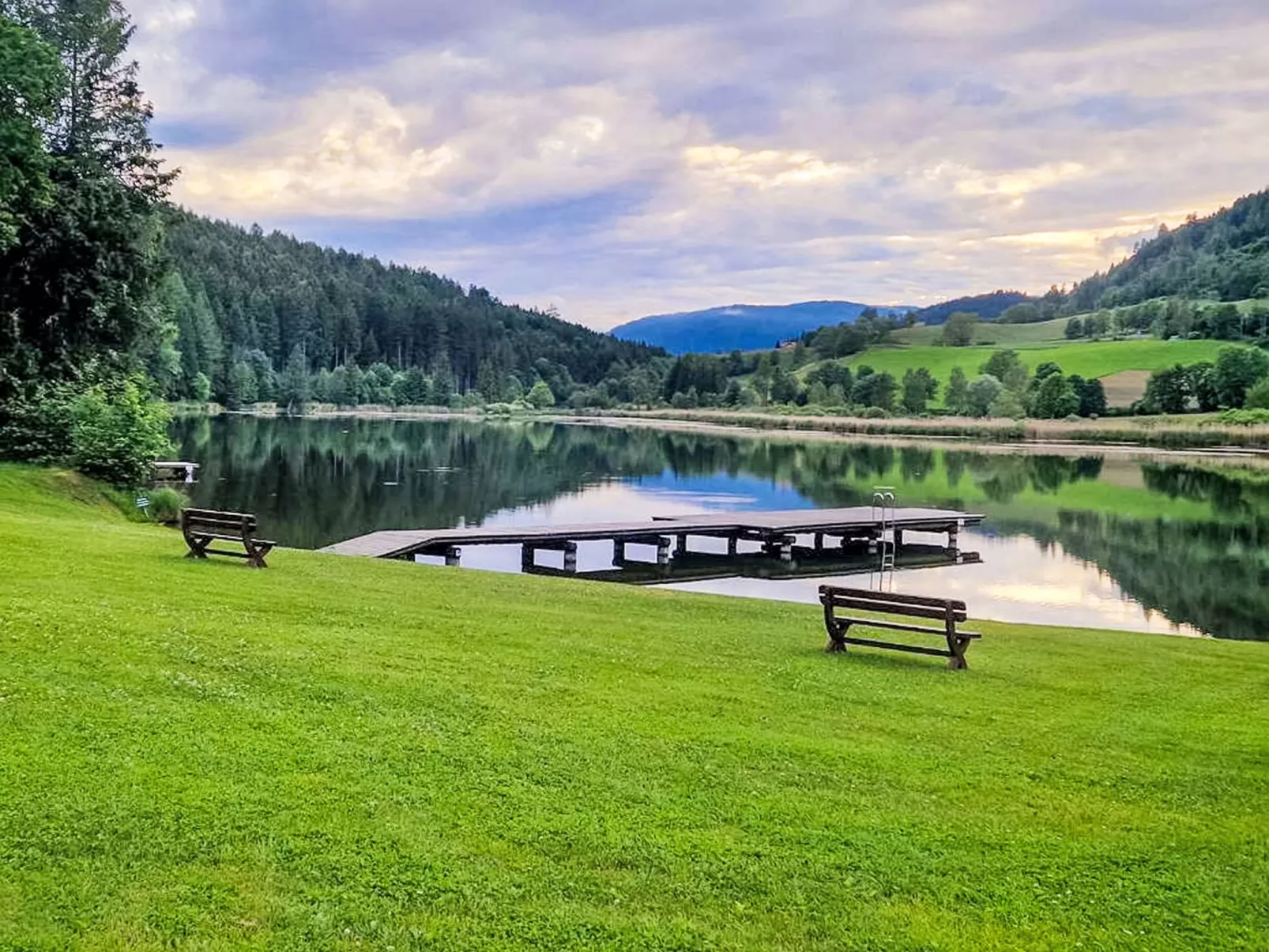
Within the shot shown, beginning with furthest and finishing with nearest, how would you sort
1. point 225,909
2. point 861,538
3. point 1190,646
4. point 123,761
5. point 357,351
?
point 357,351 < point 861,538 < point 1190,646 < point 123,761 < point 225,909

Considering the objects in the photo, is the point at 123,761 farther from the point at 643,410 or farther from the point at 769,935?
the point at 643,410

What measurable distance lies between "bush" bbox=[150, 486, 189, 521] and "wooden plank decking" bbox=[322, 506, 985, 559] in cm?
615

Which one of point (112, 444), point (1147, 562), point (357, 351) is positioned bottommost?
point (1147, 562)

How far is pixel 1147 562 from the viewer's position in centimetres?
3553

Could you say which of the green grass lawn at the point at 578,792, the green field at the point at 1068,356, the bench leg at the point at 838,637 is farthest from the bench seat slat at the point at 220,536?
the green field at the point at 1068,356

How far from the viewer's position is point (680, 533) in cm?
3712

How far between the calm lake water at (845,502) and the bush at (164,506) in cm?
312

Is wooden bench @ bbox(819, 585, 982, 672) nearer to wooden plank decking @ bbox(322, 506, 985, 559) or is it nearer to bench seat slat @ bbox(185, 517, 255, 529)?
bench seat slat @ bbox(185, 517, 255, 529)

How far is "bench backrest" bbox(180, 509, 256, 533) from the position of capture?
1897 cm

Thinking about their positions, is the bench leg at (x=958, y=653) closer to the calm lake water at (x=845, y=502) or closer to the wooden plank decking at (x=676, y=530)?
the calm lake water at (x=845, y=502)

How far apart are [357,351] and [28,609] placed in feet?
613

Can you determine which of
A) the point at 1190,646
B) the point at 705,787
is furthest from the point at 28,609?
the point at 1190,646

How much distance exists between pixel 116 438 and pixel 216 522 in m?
17.0

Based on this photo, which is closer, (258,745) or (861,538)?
(258,745)
